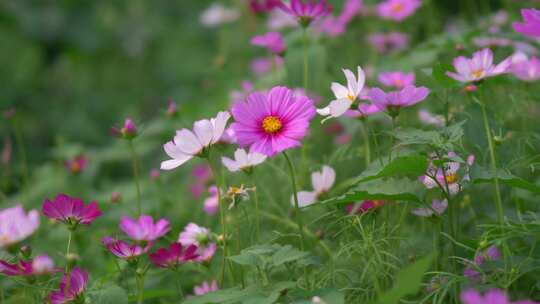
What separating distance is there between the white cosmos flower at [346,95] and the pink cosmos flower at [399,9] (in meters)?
0.75

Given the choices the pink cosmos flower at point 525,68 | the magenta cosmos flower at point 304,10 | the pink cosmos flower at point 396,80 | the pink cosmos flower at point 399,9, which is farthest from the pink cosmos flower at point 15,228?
the pink cosmos flower at point 399,9

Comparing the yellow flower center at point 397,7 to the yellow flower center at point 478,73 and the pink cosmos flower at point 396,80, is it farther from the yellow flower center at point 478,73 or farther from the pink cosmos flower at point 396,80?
the yellow flower center at point 478,73

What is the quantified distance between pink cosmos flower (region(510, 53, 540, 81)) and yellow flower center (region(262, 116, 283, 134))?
43cm

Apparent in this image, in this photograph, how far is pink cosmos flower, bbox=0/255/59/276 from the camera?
27.2 inches

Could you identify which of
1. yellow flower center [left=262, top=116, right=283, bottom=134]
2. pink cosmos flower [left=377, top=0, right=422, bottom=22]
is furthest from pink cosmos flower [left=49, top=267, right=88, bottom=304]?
pink cosmos flower [left=377, top=0, right=422, bottom=22]

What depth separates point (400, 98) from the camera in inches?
30.4

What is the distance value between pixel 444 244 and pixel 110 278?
18.4 inches

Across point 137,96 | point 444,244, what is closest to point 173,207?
point 444,244

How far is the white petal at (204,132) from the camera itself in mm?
746

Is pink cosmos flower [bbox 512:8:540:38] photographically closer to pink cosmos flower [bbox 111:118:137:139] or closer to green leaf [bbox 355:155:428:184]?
green leaf [bbox 355:155:428:184]

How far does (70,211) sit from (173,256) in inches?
5.0

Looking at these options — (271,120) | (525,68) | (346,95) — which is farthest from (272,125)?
(525,68)

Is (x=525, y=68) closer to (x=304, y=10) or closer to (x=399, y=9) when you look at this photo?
(x=304, y=10)

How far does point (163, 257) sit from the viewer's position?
2.61 feet
